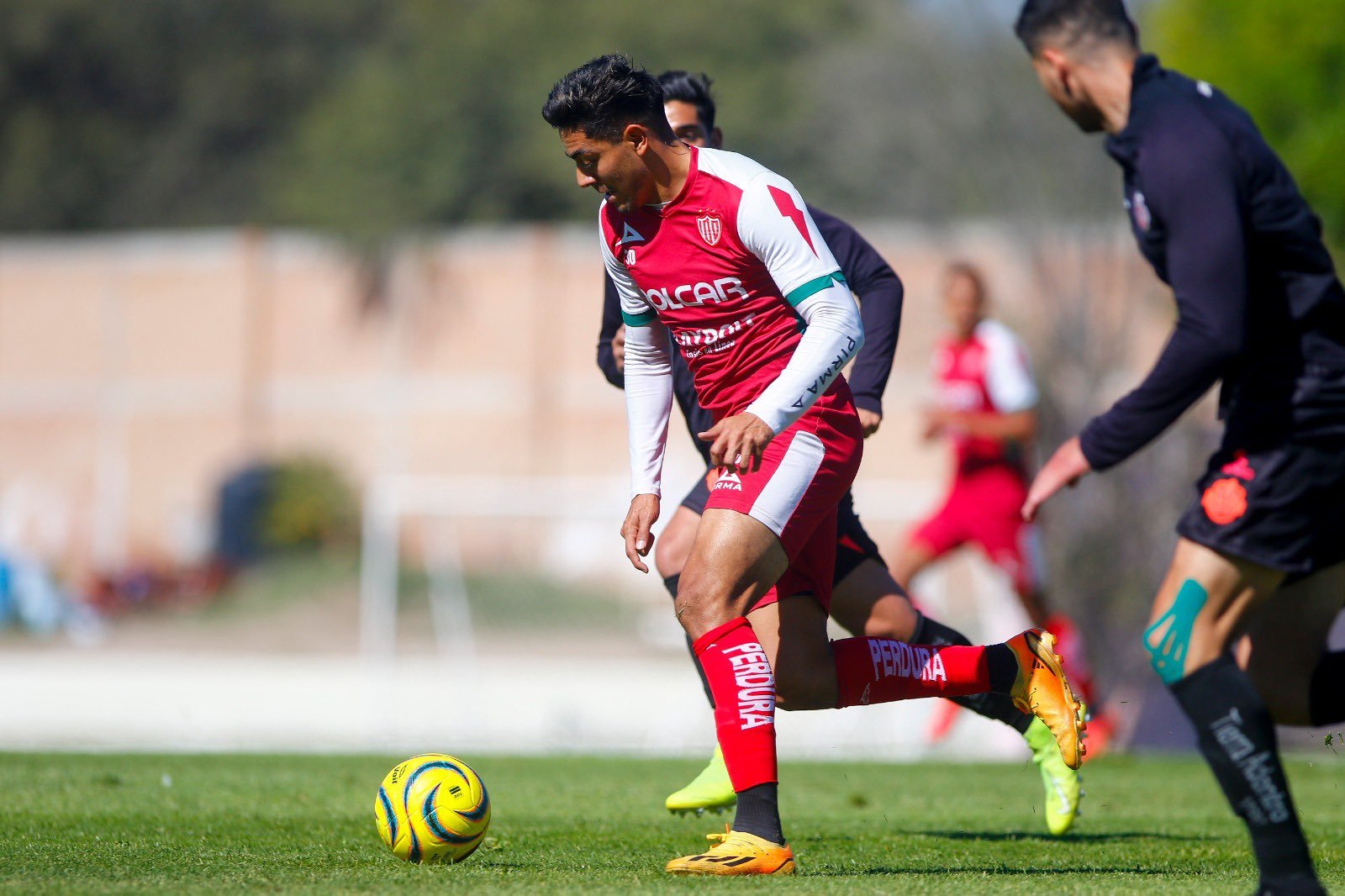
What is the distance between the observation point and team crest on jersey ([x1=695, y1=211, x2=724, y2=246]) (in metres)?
4.61

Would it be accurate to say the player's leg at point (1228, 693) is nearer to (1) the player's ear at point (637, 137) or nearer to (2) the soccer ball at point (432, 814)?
(1) the player's ear at point (637, 137)

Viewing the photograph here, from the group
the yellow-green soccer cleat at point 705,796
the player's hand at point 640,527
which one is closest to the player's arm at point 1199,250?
the player's hand at point 640,527

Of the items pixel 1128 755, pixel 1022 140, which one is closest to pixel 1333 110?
pixel 1022 140

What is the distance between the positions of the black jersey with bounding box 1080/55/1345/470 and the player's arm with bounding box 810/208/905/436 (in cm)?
189

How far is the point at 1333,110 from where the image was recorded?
23.5 metres

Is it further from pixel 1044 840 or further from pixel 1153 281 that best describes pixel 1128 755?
pixel 1153 281

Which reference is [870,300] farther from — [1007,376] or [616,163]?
[1007,376]

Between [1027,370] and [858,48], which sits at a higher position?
[858,48]

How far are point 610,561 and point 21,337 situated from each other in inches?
893

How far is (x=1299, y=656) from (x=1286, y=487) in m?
0.56

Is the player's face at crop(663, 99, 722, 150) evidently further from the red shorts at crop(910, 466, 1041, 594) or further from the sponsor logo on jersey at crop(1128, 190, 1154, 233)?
the red shorts at crop(910, 466, 1041, 594)

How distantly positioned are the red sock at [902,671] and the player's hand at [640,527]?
0.74 m

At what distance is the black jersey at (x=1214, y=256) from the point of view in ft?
12.0

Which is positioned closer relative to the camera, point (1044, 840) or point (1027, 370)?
point (1044, 840)
